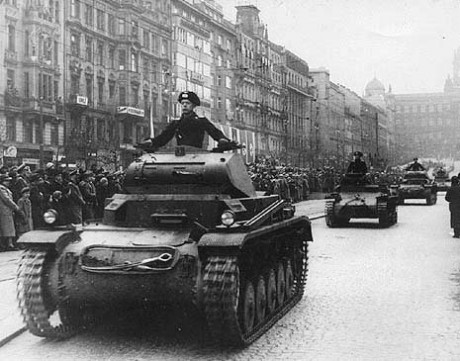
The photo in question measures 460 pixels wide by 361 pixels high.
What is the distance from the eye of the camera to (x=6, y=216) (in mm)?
14148

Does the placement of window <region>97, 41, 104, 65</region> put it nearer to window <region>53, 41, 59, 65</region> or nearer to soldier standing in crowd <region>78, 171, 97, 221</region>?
window <region>53, 41, 59, 65</region>

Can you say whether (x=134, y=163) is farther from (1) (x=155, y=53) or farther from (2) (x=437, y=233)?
(1) (x=155, y=53)

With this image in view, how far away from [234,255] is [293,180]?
2892cm

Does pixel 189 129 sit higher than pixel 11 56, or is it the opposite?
pixel 11 56

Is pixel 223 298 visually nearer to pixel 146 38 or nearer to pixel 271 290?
pixel 271 290

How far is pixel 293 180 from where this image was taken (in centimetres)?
3553

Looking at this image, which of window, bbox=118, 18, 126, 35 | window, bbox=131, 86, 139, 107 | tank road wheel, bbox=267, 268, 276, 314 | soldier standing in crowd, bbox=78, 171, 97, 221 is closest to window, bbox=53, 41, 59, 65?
window, bbox=118, 18, 126, 35

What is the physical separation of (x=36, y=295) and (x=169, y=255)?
1.43m

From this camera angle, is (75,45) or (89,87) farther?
(89,87)

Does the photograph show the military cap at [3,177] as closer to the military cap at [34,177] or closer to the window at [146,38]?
the military cap at [34,177]

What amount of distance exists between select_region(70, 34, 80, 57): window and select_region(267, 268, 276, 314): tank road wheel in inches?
1417

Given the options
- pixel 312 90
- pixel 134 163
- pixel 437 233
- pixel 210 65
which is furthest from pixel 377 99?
pixel 134 163

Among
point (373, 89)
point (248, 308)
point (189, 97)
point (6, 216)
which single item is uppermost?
point (373, 89)

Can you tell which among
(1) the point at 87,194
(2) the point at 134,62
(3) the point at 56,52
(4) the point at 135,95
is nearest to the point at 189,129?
(1) the point at 87,194
